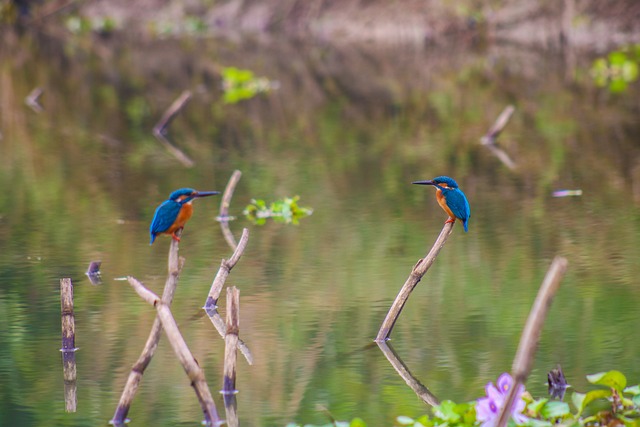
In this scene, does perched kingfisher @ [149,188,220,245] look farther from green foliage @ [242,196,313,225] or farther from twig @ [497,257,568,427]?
green foliage @ [242,196,313,225]

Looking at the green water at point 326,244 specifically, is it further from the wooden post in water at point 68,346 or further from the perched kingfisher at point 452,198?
the perched kingfisher at point 452,198

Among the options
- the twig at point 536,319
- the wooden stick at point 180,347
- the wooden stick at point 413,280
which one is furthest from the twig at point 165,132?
the twig at point 536,319

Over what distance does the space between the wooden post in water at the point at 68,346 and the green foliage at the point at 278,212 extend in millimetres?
4337

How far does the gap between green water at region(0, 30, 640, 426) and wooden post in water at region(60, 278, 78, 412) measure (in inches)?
2.2

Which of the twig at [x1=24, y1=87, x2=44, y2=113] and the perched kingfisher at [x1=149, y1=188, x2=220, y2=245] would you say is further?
the twig at [x1=24, y1=87, x2=44, y2=113]

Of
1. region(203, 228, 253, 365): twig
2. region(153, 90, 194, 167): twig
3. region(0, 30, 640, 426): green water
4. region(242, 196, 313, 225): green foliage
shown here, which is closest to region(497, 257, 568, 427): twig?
region(0, 30, 640, 426): green water

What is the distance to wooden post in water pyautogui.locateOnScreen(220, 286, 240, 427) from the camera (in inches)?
227

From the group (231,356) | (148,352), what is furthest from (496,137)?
(148,352)

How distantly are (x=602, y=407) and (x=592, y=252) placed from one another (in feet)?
12.8

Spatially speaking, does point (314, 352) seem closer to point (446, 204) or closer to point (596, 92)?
point (446, 204)

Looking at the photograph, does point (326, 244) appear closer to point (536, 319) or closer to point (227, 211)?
point (227, 211)

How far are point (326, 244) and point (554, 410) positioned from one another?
218 inches

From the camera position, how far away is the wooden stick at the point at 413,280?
6.75 metres

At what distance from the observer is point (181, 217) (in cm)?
664
